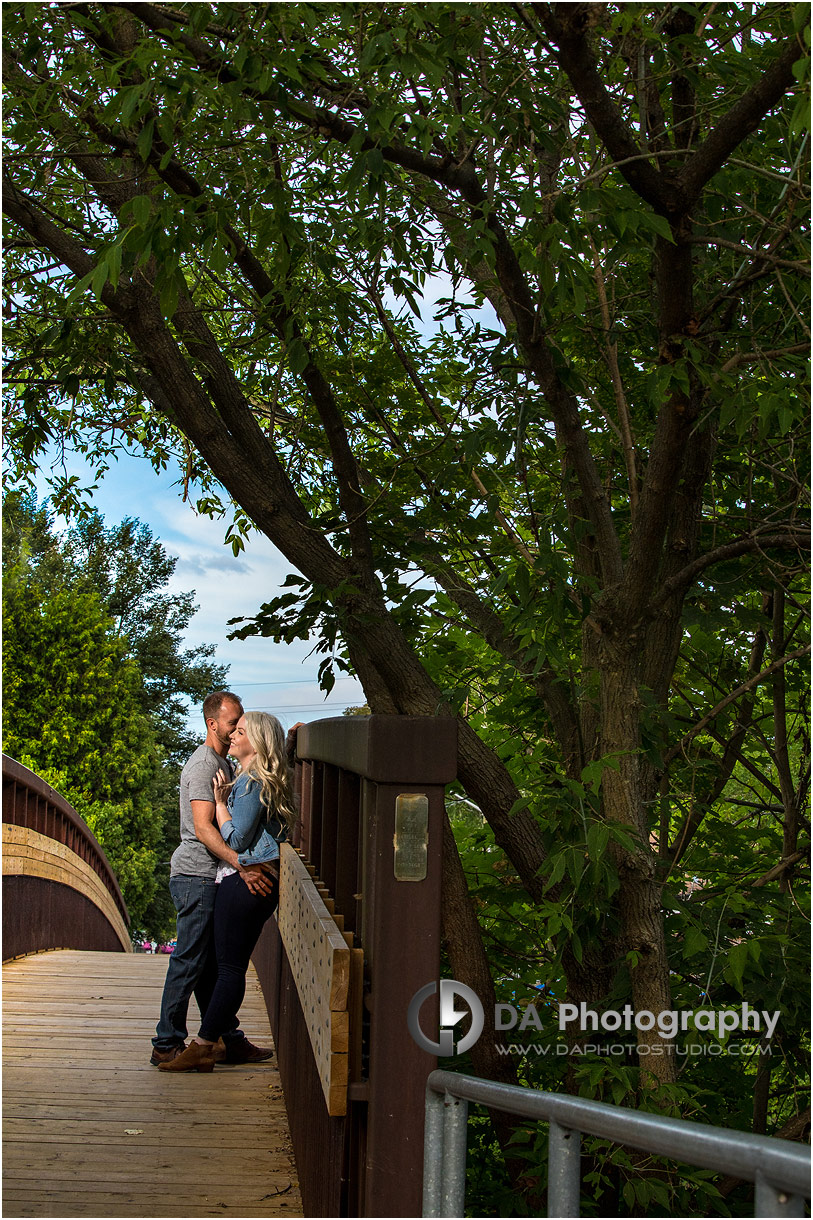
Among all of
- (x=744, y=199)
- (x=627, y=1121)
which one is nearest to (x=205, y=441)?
(x=744, y=199)

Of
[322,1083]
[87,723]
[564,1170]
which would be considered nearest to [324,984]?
[322,1083]

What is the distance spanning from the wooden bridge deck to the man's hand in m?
0.80

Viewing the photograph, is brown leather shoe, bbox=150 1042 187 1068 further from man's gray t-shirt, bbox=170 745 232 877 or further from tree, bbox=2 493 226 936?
tree, bbox=2 493 226 936

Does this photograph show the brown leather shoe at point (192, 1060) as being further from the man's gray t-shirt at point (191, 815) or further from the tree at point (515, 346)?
the tree at point (515, 346)

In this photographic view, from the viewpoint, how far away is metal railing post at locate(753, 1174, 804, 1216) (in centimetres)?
97

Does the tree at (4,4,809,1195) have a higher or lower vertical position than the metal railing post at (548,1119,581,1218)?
higher

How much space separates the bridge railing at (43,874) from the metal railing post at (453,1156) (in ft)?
20.4

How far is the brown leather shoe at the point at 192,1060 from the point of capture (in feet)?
15.0

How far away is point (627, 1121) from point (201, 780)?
382 cm

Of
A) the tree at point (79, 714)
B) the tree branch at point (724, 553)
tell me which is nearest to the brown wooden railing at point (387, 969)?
the tree branch at point (724, 553)

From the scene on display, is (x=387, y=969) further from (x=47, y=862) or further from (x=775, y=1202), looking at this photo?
(x=47, y=862)

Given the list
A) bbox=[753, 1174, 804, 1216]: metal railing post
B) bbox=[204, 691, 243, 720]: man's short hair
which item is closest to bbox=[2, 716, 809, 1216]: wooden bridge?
bbox=[753, 1174, 804, 1216]: metal railing post

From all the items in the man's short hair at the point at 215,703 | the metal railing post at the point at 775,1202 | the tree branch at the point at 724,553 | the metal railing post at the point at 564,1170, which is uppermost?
the tree branch at the point at 724,553

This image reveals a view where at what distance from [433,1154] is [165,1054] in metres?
3.20
